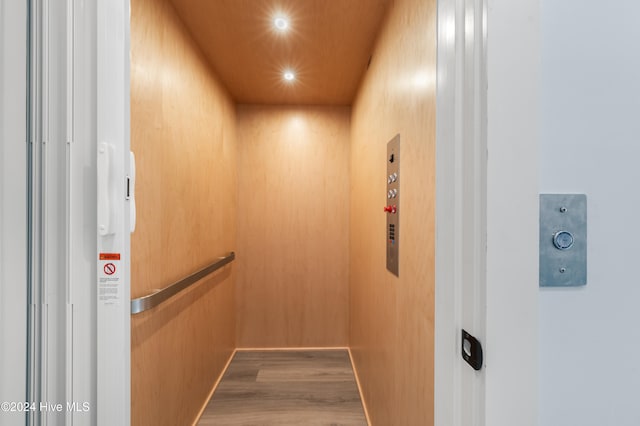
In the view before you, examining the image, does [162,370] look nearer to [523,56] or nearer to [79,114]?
[79,114]

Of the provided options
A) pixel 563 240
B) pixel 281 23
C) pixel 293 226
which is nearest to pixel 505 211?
pixel 563 240

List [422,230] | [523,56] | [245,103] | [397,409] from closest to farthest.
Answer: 1. [523,56]
2. [422,230]
3. [397,409]
4. [245,103]

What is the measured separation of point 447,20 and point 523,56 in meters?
0.17

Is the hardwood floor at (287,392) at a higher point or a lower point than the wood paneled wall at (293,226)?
lower

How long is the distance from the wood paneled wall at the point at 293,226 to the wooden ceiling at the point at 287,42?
39 centimetres

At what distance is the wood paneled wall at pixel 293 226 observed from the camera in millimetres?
2996

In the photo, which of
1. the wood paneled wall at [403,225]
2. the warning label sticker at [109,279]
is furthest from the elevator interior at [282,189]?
the warning label sticker at [109,279]

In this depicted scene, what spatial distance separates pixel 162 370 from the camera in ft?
4.86

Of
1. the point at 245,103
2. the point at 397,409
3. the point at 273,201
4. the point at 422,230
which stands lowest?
the point at 397,409

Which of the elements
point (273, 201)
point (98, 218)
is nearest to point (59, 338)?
point (98, 218)

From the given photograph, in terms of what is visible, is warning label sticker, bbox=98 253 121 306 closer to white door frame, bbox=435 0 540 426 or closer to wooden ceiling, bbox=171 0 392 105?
white door frame, bbox=435 0 540 426

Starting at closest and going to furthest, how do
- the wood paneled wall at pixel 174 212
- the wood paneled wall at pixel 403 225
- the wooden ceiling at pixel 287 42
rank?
the wood paneled wall at pixel 403 225
the wood paneled wall at pixel 174 212
the wooden ceiling at pixel 287 42
